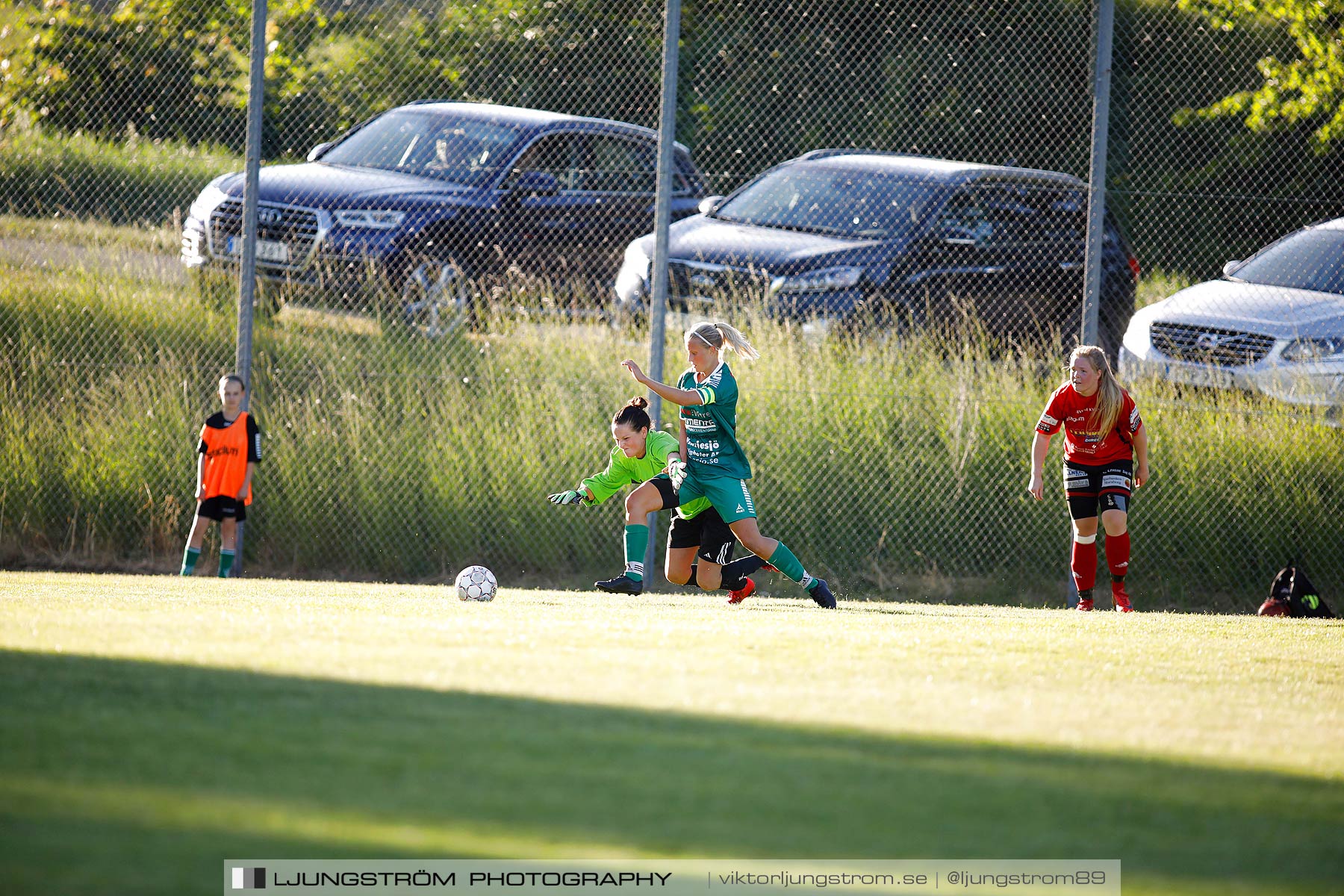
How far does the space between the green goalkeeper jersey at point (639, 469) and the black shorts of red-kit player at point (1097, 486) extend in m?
2.36

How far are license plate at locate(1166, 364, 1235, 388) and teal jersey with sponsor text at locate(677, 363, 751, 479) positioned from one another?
3629 mm

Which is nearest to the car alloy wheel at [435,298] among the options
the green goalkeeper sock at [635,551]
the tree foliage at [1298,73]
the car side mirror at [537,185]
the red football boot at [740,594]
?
the car side mirror at [537,185]

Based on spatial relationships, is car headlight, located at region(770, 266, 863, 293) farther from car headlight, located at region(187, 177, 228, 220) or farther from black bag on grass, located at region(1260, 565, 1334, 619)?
car headlight, located at region(187, 177, 228, 220)

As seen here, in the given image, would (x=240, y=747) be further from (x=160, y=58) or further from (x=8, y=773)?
(x=160, y=58)

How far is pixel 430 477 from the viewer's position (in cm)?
1042

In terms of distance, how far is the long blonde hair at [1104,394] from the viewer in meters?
8.75

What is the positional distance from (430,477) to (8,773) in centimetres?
689

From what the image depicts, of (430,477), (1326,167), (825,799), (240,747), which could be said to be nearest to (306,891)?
(240,747)

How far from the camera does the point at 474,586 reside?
26.1 ft

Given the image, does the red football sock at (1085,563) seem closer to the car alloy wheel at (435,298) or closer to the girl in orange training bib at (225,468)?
the car alloy wheel at (435,298)

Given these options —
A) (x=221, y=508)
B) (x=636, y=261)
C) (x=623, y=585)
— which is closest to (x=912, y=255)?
(x=636, y=261)

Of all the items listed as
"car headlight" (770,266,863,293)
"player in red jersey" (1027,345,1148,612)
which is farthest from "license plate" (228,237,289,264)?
"player in red jersey" (1027,345,1148,612)

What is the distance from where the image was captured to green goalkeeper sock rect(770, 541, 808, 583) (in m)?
8.03

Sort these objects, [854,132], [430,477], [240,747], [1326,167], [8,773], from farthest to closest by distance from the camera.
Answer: [854,132]
[1326,167]
[430,477]
[240,747]
[8,773]
